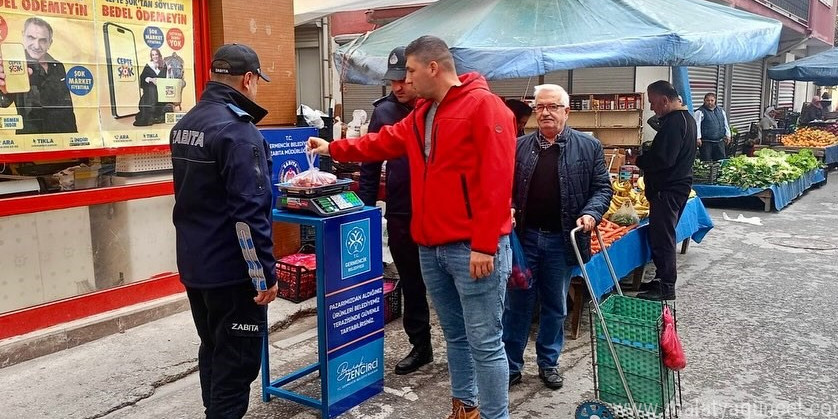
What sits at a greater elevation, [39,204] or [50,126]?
[50,126]

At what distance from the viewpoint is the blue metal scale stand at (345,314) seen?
150 inches

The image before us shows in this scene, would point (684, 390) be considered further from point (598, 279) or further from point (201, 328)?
point (201, 328)

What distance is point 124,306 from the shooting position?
5.26 metres

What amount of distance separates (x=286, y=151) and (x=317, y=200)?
57 cm

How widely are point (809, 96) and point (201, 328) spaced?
3308 centimetres

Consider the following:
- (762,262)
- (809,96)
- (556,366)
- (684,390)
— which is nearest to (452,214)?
(556,366)

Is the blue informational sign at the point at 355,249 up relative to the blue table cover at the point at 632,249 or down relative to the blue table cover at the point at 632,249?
up

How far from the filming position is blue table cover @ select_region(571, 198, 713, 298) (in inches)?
213

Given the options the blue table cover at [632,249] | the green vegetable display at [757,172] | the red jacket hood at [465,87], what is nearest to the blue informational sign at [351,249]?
the red jacket hood at [465,87]

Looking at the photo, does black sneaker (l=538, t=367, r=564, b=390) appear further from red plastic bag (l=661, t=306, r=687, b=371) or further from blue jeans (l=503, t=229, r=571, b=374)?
red plastic bag (l=661, t=306, r=687, b=371)

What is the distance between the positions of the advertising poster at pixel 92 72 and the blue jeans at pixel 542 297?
3129 mm

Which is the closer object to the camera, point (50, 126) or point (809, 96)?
point (50, 126)

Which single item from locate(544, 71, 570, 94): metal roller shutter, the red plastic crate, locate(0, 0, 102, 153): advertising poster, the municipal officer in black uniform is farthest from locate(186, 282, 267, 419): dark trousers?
locate(544, 71, 570, 94): metal roller shutter

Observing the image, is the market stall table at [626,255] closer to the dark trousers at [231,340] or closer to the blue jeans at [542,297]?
the blue jeans at [542,297]
